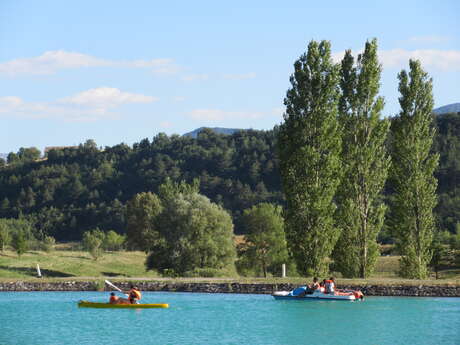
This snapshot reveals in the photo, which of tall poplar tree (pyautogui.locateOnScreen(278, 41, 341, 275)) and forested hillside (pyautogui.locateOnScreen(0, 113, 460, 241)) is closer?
tall poplar tree (pyautogui.locateOnScreen(278, 41, 341, 275))

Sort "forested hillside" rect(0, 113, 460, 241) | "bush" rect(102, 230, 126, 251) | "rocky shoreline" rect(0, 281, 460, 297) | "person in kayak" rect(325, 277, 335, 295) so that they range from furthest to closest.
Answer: "forested hillside" rect(0, 113, 460, 241) → "bush" rect(102, 230, 126, 251) → "rocky shoreline" rect(0, 281, 460, 297) → "person in kayak" rect(325, 277, 335, 295)

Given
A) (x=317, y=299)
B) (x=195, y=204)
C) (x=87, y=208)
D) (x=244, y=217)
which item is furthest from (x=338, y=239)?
(x=87, y=208)

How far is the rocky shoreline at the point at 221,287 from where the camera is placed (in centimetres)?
4781

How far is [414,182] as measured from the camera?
56.0 metres

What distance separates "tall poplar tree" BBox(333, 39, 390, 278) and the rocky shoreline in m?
4.84

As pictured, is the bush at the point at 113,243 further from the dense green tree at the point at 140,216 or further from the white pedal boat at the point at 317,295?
the white pedal boat at the point at 317,295

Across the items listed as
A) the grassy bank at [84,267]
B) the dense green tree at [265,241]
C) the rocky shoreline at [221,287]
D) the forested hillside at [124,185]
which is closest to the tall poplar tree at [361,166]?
the rocky shoreline at [221,287]

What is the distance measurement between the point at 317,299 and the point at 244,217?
37.3 meters

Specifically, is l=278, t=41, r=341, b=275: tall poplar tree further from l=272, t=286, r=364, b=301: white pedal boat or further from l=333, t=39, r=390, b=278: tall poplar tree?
l=272, t=286, r=364, b=301: white pedal boat

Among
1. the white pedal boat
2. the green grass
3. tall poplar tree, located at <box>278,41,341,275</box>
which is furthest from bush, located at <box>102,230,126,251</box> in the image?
the white pedal boat

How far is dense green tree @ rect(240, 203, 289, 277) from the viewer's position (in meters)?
80.3

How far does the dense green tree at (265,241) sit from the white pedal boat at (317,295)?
32203 millimetres

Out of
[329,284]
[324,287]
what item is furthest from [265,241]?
[329,284]

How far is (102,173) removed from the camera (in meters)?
194
